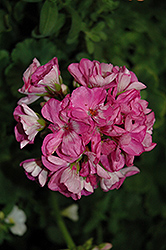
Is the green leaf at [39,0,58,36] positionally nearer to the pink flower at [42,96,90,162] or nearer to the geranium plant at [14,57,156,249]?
the geranium plant at [14,57,156,249]

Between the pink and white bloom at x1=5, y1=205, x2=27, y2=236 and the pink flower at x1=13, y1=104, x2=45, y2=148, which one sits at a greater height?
the pink flower at x1=13, y1=104, x2=45, y2=148

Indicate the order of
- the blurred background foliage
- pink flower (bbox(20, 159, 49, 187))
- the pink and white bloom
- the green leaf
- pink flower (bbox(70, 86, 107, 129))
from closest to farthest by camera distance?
1. pink flower (bbox(70, 86, 107, 129))
2. pink flower (bbox(20, 159, 49, 187))
3. the green leaf
4. the blurred background foliage
5. the pink and white bloom

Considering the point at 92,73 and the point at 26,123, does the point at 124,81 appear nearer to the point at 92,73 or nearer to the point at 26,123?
the point at 92,73

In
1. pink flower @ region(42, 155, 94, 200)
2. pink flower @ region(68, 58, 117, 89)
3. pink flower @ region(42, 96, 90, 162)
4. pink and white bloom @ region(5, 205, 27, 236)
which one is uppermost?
pink flower @ region(68, 58, 117, 89)

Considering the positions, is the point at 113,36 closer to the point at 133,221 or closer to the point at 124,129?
the point at 124,129

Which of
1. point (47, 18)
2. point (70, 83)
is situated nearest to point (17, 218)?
point (70, 83)

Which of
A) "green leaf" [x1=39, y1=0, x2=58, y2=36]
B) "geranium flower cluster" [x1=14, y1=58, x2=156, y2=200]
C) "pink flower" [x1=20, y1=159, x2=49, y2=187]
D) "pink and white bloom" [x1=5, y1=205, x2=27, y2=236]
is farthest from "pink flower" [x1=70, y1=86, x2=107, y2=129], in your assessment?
"pink and white bloom" [x1=5, y1=205, x2=27, y2=236]

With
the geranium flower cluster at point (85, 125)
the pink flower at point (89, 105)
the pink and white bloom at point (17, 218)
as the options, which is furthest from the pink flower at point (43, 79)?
the pink and white bloom at point (17, 218)

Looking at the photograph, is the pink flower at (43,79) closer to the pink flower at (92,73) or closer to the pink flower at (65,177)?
the pink flower at (92,73)
